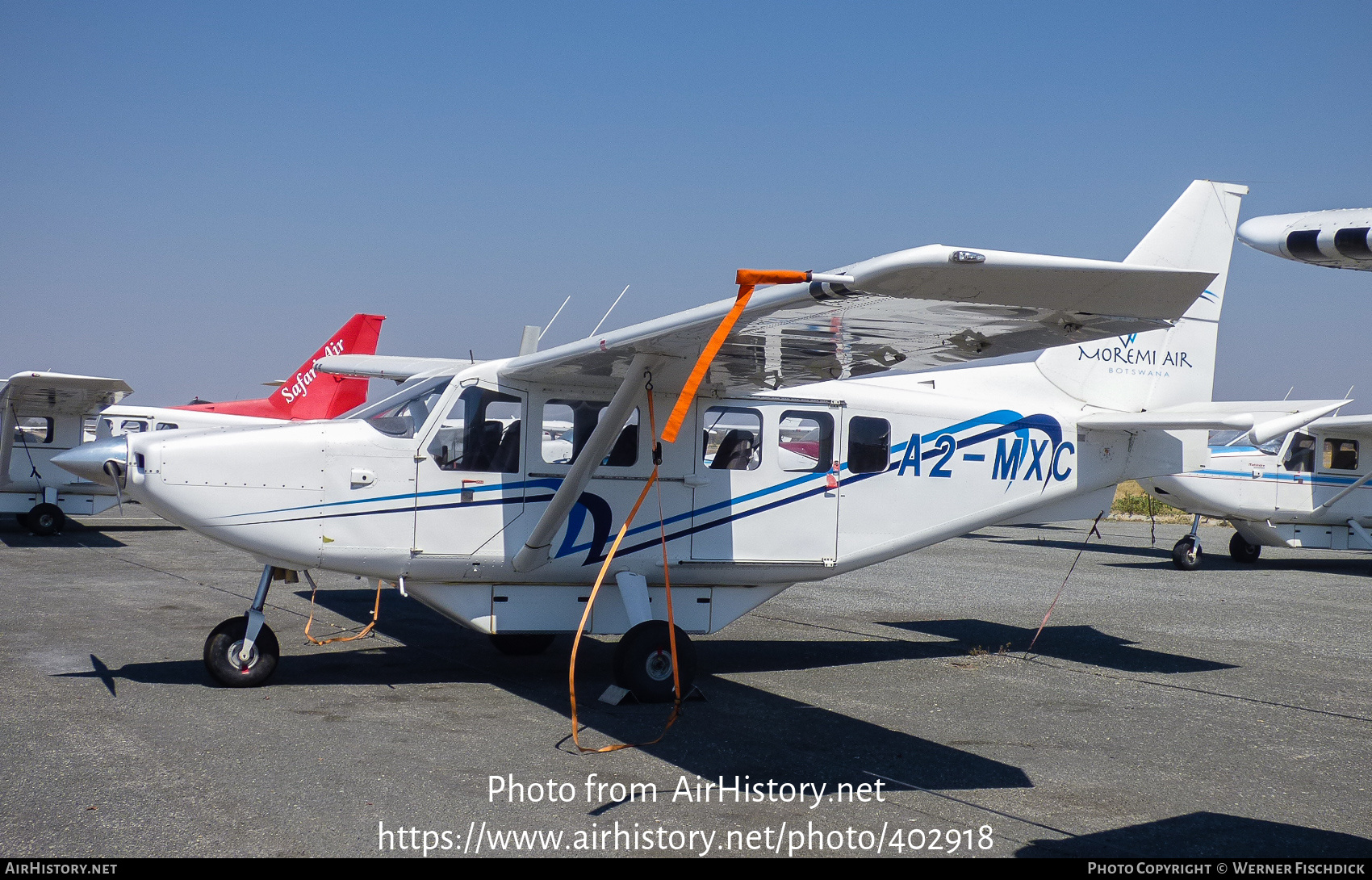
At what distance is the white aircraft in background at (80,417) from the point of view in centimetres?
1766

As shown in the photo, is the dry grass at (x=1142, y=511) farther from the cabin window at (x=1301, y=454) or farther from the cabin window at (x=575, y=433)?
the cabin window at (x=575, y=433)

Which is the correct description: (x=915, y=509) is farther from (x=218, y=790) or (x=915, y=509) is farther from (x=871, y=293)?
(x=218, y=790)

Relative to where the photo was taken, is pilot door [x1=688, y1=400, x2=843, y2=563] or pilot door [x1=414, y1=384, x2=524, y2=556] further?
pilot door [x1=688, y1=400, x2=843, y2=563]

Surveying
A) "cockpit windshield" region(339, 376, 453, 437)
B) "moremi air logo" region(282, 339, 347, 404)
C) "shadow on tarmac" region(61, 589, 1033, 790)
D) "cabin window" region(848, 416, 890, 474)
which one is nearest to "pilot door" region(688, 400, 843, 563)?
"cabin window" region(848, 416, 890, 474)

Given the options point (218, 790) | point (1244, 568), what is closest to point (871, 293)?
point (218, 790)

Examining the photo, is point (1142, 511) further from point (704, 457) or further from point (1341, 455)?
point (704, 457)

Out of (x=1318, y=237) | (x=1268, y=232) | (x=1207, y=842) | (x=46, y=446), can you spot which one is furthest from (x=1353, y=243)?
(x=46, y=446)

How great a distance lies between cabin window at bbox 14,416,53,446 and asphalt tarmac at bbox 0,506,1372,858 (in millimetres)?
8621

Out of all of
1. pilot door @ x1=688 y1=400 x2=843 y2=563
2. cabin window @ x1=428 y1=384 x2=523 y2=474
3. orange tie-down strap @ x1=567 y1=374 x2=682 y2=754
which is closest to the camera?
orange tie-down strap @ x1=567 y1=374 x2=682 y2=754

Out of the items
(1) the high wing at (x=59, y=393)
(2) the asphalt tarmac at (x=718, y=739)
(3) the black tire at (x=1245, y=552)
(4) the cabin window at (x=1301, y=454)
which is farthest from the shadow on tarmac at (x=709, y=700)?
(3) the black tire at (x=1245, y=552)

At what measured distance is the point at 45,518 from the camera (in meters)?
18.7

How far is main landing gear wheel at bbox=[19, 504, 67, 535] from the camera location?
61.1 ft

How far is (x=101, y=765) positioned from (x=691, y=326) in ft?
12.6

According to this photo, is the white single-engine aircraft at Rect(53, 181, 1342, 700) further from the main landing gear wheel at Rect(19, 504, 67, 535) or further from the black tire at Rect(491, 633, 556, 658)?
the main landing gear wheel at Rect(19, 504, 67, 535)
